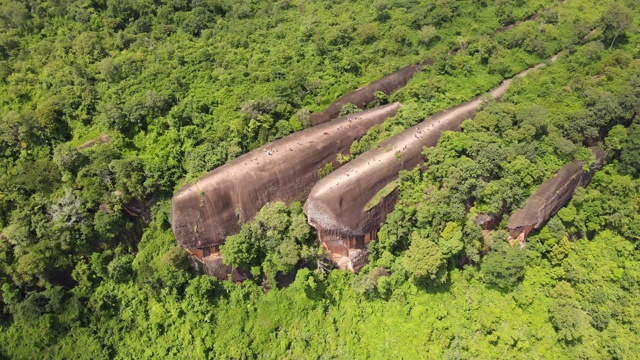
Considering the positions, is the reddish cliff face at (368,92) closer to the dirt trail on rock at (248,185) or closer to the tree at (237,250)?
the dirt trail on rock at (248,185)

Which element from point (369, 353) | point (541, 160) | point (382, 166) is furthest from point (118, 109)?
point (541, 160)

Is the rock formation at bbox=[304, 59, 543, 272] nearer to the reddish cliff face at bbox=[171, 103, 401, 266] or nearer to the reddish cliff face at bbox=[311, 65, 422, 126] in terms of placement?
the reddish cliff face at bbox=[171, 103, 401, 266]

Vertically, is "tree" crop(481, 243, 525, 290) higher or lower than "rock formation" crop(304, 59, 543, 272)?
lower

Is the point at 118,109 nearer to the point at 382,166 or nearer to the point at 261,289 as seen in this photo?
the point at 261,289

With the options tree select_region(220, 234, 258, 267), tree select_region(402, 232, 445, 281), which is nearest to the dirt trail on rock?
tree select_region(220, 234, 258, 267)

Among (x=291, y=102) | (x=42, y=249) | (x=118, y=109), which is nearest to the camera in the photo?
(x=42, y=249)
